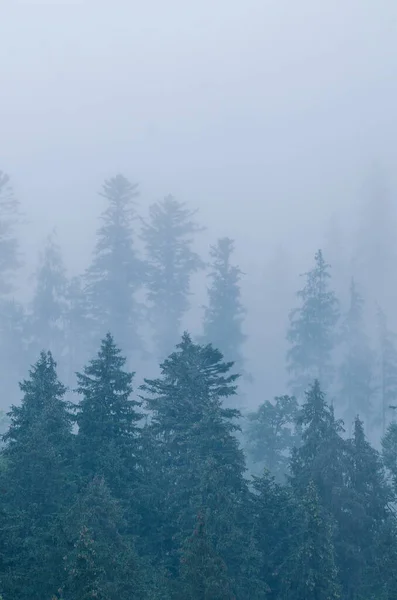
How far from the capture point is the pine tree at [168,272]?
61094 mm

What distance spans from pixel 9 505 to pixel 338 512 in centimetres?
1232

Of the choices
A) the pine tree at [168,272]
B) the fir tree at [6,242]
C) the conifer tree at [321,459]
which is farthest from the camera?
the fir tree at [6,242]

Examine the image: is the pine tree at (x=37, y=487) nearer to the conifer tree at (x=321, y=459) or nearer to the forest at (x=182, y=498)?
the forest at (x=182, y=498)

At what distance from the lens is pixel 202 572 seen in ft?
60.3

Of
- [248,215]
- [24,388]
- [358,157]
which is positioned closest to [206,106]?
[358,157]

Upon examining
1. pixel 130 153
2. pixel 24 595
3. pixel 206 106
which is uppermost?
Result: pixel 206 106

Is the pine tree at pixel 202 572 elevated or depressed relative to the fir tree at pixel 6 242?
depressed

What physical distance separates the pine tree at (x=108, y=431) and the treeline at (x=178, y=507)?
0.17ft

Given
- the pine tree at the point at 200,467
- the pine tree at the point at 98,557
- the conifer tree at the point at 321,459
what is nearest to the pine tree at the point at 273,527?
the pine tree at the point at 200,467

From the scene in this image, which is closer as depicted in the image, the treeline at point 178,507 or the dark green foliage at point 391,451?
the treeline at point 178,507

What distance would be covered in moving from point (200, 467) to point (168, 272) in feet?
128

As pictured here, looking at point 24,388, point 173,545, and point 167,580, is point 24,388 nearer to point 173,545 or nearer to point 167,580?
point 173,545

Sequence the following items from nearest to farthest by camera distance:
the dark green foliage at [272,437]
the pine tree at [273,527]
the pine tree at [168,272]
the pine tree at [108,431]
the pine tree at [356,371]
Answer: the pine tree at [273,527] → the pine tree at [108,431] → the dark green foliage at [272,437] → the pine tree at [356,371] → the pine tree at [168,272]

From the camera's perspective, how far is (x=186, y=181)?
13588 centimetres
